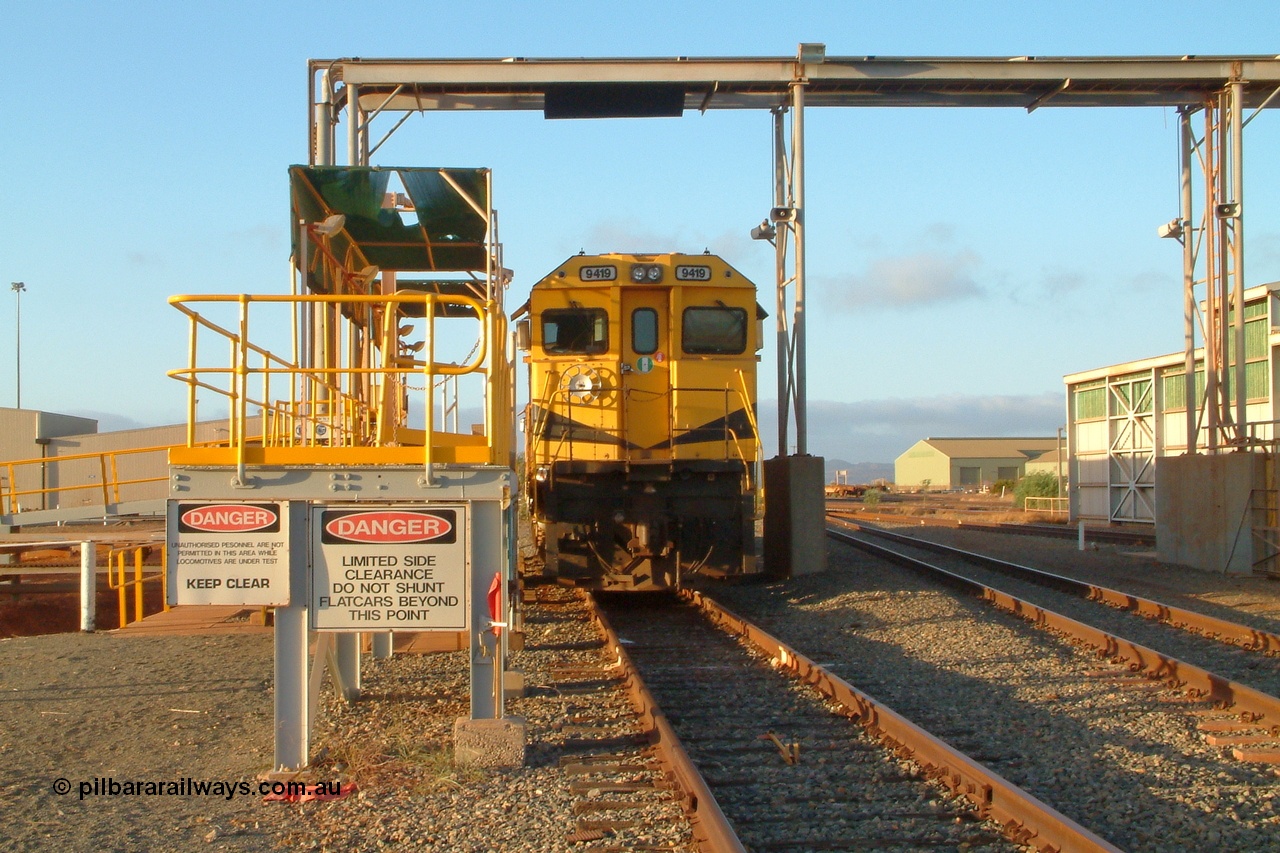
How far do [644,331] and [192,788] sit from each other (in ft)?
25.5

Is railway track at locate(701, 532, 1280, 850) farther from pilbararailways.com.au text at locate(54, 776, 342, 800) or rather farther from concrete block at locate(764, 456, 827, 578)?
pilbararailways.com.au text at locate(54, 776, 342, 800)

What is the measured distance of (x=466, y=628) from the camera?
5.87m

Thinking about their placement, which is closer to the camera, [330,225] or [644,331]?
[330,225]

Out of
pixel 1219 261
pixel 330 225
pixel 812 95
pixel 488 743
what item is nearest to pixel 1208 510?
pixel 1219 261

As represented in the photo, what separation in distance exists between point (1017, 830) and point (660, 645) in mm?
5332

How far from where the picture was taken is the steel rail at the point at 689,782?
4.43 meters

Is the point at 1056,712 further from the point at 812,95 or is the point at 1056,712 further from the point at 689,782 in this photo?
the point at 812,95

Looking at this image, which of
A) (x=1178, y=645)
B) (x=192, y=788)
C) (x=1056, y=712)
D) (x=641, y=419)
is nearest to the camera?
(x=192, y=788)

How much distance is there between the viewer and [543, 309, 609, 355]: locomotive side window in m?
12.3

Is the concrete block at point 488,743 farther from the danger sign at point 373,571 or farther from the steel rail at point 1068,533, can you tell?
the steel rail at point 1068,533

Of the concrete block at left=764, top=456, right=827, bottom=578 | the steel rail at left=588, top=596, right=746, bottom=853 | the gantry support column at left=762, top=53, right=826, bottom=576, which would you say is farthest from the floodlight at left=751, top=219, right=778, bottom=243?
the steel rail at left=588, top=596, right=746, bottom=853

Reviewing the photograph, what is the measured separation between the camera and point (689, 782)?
5121 millimetres

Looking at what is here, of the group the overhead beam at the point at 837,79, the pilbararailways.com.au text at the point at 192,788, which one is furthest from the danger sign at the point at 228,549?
the overhead beam at the point at 837,79

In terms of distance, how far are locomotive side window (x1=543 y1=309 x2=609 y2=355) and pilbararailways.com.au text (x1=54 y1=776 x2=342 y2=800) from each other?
23.9 feet
